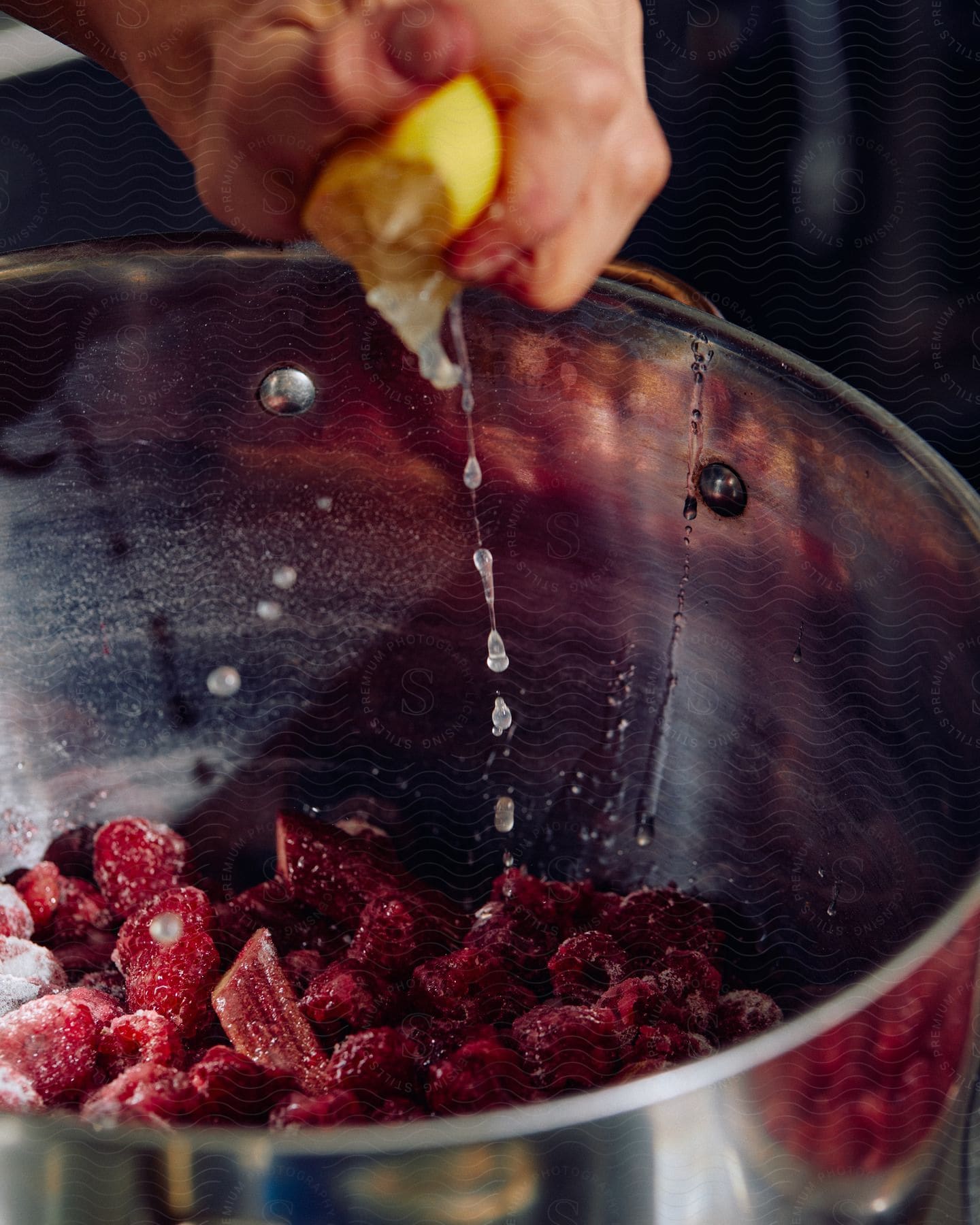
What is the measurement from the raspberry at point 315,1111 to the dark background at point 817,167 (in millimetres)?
695

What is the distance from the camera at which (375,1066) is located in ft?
1.89

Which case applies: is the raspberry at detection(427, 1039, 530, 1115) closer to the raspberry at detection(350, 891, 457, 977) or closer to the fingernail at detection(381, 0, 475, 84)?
the raspberry at detection(350, 891, 457, 977)

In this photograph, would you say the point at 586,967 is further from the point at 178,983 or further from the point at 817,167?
the point at 817,167

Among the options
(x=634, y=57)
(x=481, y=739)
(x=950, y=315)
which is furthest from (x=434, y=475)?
(x=950, y=315)

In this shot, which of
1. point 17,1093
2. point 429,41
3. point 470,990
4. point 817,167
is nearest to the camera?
point 429,41

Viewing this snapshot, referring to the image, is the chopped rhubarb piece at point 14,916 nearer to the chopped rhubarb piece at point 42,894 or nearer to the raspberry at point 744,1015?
the chopped rhubarb piece at point 42,894

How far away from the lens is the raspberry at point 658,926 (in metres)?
0.69

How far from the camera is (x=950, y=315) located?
97 cm

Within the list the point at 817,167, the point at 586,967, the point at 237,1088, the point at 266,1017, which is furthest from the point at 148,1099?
the point at 817,167

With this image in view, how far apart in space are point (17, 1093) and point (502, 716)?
1.12ft

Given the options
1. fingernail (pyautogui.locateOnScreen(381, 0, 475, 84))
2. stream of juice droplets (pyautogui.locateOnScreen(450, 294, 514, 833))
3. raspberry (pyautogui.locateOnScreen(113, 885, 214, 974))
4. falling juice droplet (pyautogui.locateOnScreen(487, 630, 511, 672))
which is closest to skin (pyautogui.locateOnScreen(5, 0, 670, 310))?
fingernail (pyautogui.locateOnScreen(381, 0, 475, 84))

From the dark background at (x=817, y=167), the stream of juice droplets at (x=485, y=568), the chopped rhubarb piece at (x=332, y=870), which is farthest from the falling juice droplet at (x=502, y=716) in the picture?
the dark background at (x=817, y=167)

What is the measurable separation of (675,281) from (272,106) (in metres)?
0.28

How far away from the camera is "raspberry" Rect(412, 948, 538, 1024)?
65 cm
